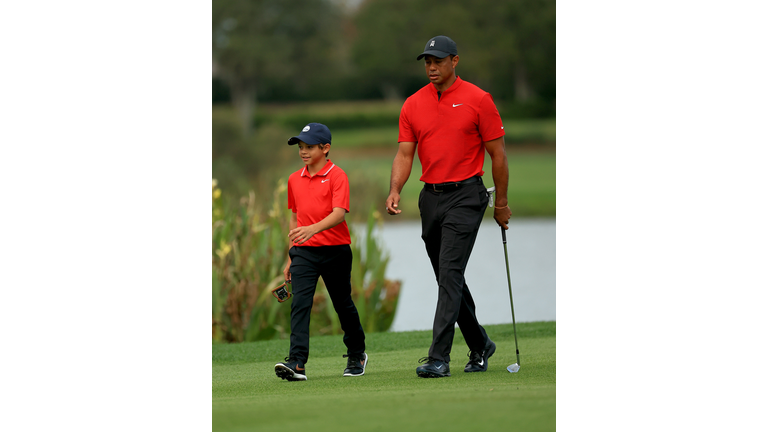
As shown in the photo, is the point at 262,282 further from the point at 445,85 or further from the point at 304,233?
the point at 445,85

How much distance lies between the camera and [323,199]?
403 cm

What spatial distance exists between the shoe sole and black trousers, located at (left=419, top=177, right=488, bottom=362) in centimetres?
69

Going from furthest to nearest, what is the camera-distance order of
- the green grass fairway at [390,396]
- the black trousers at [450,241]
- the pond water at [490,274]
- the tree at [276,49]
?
the tree at [276,49], the pond water at [490,274], the black trousers at [450,241], the green grass fairway at [390,396]

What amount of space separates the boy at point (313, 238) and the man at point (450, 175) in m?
0.29

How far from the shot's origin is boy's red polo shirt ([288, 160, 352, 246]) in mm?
3998

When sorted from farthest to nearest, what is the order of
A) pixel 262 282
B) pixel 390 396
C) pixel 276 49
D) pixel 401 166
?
pixel 276 49
pixel 262 282
pixel 401 166
pixel 390 396

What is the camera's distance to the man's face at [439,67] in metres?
4.00

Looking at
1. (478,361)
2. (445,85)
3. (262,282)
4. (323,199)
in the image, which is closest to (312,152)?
(323,199)

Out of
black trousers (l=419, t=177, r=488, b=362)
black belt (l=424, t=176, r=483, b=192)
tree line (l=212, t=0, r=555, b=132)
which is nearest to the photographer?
black trousers (l=419, t=177, r=488, b=362)

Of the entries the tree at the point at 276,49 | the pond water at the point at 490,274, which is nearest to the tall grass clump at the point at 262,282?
the pond water at the point at 490,274

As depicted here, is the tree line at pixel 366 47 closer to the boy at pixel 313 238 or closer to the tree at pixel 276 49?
the tree at pixel 276 49

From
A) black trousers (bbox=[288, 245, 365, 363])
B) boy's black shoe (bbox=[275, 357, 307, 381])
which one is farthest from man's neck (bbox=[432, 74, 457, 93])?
boy's black shoe (bbox=[275, 357, 307, 381])

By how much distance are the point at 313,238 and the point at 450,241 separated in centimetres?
71

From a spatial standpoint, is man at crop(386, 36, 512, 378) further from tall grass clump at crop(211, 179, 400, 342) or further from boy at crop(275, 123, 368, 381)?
tall grass clump at crop(211, 179, 400, 342)
